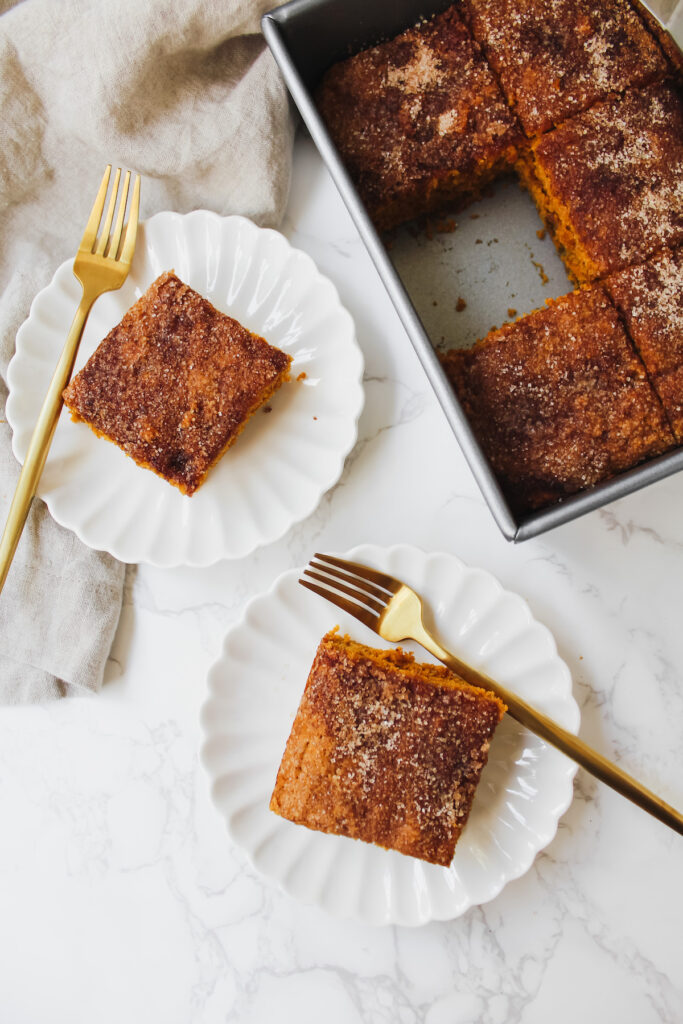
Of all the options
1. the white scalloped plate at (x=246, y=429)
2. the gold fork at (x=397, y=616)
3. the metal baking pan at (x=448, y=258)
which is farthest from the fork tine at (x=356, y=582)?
the metal baking pan at (x=448, y=258)

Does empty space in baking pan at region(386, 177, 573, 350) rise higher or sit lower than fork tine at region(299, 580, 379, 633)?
higher

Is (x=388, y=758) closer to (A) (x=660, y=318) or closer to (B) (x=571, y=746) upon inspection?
(B) (x=571, y=746)

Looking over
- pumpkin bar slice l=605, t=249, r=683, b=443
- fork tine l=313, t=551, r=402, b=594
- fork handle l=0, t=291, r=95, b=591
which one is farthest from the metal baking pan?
fork handle l=0, t=291, r=95, b=591

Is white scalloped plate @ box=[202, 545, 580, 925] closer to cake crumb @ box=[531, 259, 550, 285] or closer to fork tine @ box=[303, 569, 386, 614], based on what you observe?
fork tine @ box=[303, 569, 386, 614]

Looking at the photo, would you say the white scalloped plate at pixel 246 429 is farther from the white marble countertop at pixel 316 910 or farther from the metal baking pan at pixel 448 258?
the metal baking pan at pixel 448 258

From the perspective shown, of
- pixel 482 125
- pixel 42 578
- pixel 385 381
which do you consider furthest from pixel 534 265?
pixel 42 578

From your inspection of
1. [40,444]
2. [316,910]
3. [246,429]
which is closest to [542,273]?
[246,429]

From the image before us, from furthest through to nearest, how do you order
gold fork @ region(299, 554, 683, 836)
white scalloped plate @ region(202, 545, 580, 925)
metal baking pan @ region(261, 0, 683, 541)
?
white scalloped plate @ region(202, 545, 580, 925)
gold fork @ region(299, 554, 683, 836)
metal baking pan @ region(261, 0, 683, 541)
